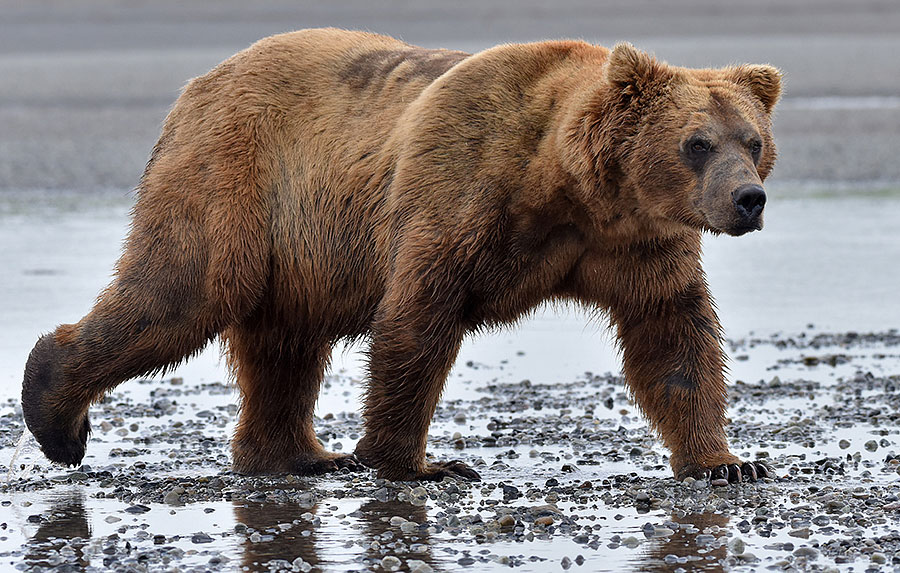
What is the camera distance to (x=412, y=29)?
1630 inches

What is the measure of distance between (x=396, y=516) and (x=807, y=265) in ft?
22.3

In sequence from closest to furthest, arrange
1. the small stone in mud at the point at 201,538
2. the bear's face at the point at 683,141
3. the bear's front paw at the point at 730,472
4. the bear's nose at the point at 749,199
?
the small stone in mud at the point at 201,538 < the bear's nose at the point at 749,199 < the bear's face at the point at 683,141 < the bear's front paw at the point at 730,472

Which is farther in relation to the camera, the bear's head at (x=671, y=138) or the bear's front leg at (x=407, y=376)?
the bear's front leg at (x=407, y=376)

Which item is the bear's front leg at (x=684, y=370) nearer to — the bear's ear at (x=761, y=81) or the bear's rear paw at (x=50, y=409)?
the bear's ear at (x=761, y=81)

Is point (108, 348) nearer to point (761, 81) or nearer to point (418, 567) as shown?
point (418, 567)

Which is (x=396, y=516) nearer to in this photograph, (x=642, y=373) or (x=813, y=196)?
(x=642, y=373)

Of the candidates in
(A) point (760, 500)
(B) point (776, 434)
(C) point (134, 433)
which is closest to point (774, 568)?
(A) point (760, 500)

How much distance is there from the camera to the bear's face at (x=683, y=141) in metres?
5.26

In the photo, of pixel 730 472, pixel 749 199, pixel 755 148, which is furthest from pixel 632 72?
pixel 730 472

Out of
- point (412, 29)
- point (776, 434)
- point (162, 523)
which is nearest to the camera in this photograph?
point (162, 523)

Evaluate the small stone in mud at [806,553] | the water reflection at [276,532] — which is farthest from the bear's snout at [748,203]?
the water reflection at [276,532]

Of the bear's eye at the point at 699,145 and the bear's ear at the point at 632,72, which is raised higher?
the bear's ear at the point at 632,72

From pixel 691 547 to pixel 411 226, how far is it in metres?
1.61

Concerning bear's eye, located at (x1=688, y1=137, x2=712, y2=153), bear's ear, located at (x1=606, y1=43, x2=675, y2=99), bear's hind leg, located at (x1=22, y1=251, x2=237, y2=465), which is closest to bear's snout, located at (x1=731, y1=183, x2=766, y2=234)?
bear's eye, located at (x1=688, y1=137, x2=712, y2=153)
